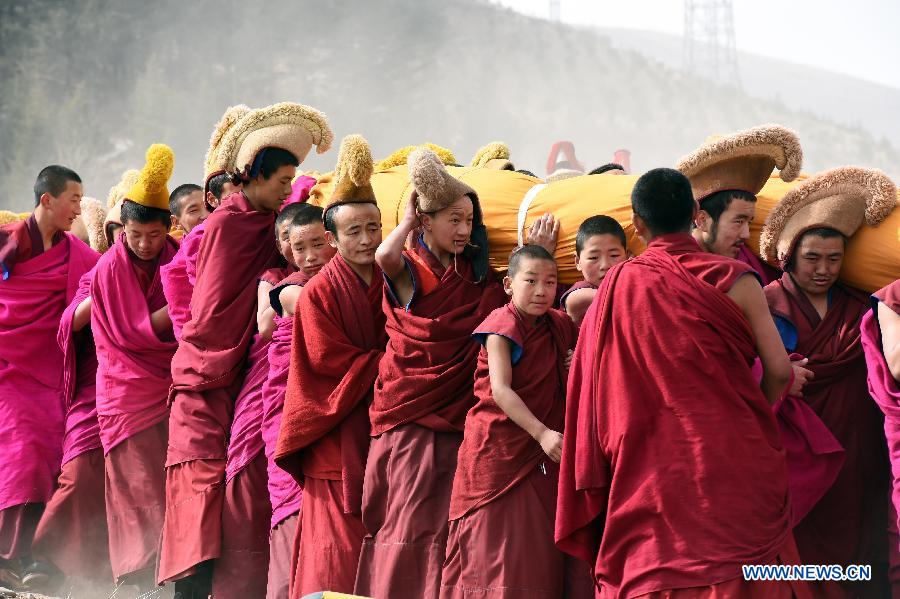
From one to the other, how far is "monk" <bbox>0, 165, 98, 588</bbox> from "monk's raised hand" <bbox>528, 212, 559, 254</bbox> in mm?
3491

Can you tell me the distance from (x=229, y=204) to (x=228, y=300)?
1.57 feet

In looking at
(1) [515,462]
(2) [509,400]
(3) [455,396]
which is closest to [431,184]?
(3) [455,396]

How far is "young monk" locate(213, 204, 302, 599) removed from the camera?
5332mm

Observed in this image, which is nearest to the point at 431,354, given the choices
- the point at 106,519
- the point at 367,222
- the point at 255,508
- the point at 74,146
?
the point at 367,222

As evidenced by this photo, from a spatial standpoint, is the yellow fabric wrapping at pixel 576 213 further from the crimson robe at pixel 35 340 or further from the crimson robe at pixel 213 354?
the crimson robe at pixel 35 340

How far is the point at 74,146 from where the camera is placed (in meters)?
42.8

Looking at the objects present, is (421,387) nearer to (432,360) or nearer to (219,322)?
(432,360)

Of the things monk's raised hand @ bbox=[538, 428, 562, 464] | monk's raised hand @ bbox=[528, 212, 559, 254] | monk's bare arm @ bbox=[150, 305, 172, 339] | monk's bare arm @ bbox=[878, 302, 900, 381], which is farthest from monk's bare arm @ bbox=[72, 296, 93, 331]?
monk's bare arm @ bbox=[878, 302, 900, 381]

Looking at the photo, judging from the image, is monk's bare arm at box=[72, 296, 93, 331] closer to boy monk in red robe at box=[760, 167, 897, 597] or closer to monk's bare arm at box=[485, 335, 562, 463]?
monk's bare arm at box=[485, 335, 562, 463]

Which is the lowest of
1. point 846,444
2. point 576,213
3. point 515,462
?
point 515,462

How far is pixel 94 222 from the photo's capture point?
26.5 feet

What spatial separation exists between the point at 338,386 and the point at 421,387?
443 millimetres

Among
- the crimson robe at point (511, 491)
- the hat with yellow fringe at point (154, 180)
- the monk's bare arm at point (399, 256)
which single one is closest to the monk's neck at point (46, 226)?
the hat with yellow fringe at point (154, 180)

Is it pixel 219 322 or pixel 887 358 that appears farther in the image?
pixel 219 322
